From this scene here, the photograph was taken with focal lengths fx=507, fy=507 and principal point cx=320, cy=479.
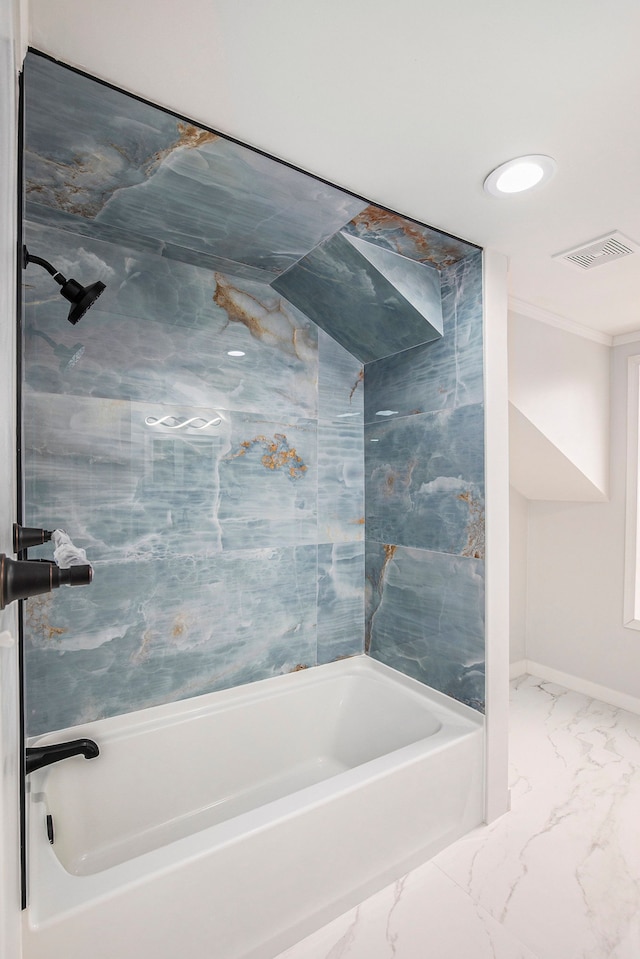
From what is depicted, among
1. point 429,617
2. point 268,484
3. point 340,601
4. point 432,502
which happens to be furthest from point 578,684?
point 268,484

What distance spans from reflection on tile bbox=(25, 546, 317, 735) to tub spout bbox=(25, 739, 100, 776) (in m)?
0.19

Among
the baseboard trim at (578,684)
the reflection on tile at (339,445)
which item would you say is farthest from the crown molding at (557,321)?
the baseboard trim at (578,684)

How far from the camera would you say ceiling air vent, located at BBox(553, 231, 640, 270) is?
2.02 m

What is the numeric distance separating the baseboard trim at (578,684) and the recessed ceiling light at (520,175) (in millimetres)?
3016

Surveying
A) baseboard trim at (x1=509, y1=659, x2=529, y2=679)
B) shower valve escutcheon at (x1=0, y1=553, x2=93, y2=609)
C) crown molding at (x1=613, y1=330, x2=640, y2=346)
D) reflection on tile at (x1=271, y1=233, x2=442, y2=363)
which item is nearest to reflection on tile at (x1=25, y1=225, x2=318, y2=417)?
reflection on tile at (x1=271, y1=233, x2=442, y2=363)

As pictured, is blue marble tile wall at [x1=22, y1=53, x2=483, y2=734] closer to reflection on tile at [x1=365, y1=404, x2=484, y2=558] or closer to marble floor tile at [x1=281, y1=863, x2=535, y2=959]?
reflection on tile at [x1=365, y1=404, x2=484, y2=558]

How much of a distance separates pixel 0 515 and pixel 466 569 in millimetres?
1941

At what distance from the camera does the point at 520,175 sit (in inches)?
63.6

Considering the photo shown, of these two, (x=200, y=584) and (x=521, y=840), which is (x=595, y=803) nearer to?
(x=521, y=840)

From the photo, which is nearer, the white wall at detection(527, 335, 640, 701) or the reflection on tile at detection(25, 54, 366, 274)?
the reflection on tile at detection(25, 54, 366, 274)

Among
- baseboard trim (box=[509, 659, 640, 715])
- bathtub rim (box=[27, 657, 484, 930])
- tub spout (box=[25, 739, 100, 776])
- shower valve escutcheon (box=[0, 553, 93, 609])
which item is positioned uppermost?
shower valve escutcheon (box=[0, 553, 93, 609])

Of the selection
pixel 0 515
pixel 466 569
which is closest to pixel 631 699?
pixel 466 569

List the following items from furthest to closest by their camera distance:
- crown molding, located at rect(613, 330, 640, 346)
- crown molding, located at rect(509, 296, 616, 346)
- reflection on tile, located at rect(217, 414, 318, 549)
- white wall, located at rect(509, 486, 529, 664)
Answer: white wall, located at rect(509, 486, 529, 664), crown molding, located at rect(613, 330, 640, 346), crown molding, located at rect(509, 296, 616, 346), reflection on tile, located at rect(217, 414, 318, 549)

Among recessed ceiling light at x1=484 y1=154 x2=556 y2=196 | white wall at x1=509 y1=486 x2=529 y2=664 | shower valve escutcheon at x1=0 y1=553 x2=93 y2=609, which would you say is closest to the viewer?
shower valve escutcheon at x1=0 y1=553 x2=93 y2=609
